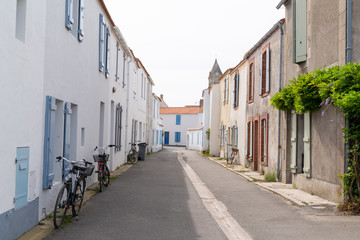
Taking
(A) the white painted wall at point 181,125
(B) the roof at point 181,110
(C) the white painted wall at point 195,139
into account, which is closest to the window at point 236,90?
(C) the white painted wall at point 195,139

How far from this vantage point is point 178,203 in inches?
370

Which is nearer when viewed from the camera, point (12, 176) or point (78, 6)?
point (12, 176)

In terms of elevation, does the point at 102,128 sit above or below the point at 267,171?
above

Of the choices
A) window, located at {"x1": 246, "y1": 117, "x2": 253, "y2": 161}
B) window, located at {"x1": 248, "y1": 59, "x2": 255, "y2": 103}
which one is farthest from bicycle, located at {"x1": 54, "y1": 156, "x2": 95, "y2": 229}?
window, located at {"x1": 248, "y1": 59, "x2": 255, "y2": 103}

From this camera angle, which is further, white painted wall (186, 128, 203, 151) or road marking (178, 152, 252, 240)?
white painted wall (186, 128, 203, 151)

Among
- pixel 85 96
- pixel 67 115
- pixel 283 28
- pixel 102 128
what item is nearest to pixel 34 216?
pixel 67 115

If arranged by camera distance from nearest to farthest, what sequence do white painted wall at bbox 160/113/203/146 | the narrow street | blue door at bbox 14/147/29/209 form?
1. blue door at bbox 14/147/29/209
2. the narrow street
3. white painted wall at bbox 160/113/203/146

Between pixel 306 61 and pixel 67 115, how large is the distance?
6.52 metres

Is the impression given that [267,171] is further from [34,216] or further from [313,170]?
[34,216]

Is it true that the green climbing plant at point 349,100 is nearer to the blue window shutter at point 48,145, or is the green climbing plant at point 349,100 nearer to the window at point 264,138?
the blue window shutter at point 48,145

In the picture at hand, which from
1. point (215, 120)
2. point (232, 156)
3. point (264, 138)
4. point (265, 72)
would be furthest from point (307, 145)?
A: point (215, 120)

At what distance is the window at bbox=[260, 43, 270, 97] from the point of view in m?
15.4

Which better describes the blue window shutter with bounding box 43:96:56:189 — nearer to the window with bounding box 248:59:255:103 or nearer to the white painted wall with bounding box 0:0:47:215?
the white painted wall with bounding box 0:0:47:215

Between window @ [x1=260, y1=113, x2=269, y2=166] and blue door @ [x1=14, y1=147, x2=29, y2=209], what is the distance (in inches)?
432
